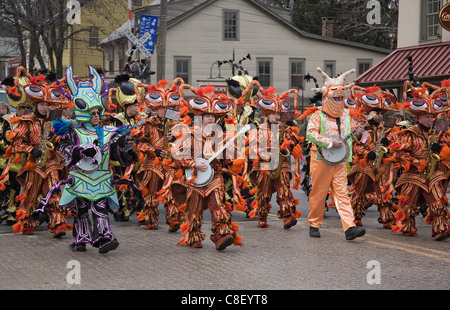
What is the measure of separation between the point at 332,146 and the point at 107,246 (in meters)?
3.32

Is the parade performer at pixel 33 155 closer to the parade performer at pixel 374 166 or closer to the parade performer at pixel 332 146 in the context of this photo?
the parade performer at pixel 332 146

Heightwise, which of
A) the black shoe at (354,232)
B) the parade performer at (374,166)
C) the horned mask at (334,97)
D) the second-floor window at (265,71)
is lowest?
the black shoe at (354,232)

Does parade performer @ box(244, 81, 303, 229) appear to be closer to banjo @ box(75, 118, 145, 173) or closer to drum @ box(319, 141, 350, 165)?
drum @ box(319, 141, 350, 165)

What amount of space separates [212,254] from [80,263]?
162 centimetres

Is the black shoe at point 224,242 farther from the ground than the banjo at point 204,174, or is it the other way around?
the banjo at point 204,174

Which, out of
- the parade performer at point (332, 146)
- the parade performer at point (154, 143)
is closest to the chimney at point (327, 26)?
the parade performer at point (154, 143)

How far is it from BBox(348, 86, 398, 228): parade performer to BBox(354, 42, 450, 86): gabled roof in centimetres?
861

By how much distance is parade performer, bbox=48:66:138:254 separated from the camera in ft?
31.2

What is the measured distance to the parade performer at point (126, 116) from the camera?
41.9 ft

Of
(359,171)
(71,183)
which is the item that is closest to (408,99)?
(359,171)

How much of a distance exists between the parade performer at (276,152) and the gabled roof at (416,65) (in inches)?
376

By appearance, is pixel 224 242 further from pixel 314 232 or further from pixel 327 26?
pixel 327 26

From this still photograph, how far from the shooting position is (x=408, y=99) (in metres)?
12.2

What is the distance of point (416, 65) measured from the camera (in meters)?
21.9
